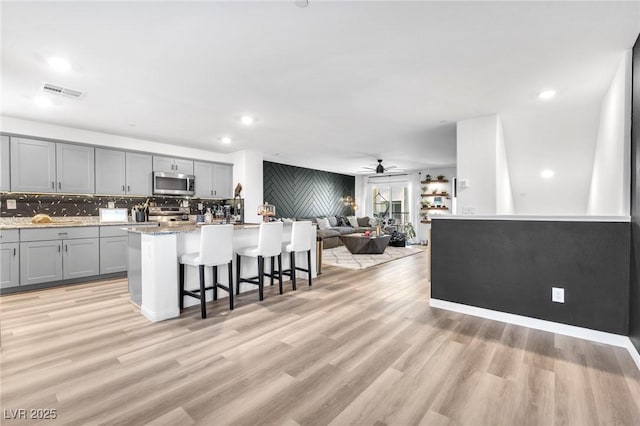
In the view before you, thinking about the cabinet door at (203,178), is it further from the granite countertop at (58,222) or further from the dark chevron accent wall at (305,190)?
the dark chevron accent wall at (305,190)

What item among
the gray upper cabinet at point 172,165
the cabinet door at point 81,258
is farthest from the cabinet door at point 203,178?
the cabinet door at point 81,258

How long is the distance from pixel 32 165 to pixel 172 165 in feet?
6.65

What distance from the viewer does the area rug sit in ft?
19.9

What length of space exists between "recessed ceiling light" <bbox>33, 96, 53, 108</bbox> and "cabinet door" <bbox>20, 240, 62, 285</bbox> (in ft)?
6.37

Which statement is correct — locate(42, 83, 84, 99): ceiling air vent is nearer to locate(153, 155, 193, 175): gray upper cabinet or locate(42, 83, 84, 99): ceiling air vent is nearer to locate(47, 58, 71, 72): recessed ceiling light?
locate(47, 58, 71, 72): recessed ceiling light

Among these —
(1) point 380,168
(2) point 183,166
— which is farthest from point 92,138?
(1) point 380,168

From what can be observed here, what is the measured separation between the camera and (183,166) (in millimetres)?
6055

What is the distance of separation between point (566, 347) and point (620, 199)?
1.49 meters

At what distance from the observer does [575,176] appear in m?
5.17

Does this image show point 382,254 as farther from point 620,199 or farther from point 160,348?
point 160,348

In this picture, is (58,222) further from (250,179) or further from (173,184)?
(250,179)

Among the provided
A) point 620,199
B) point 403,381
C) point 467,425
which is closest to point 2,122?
point 403,381

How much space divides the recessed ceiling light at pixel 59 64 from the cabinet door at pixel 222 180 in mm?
3785

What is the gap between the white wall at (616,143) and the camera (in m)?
2.62
